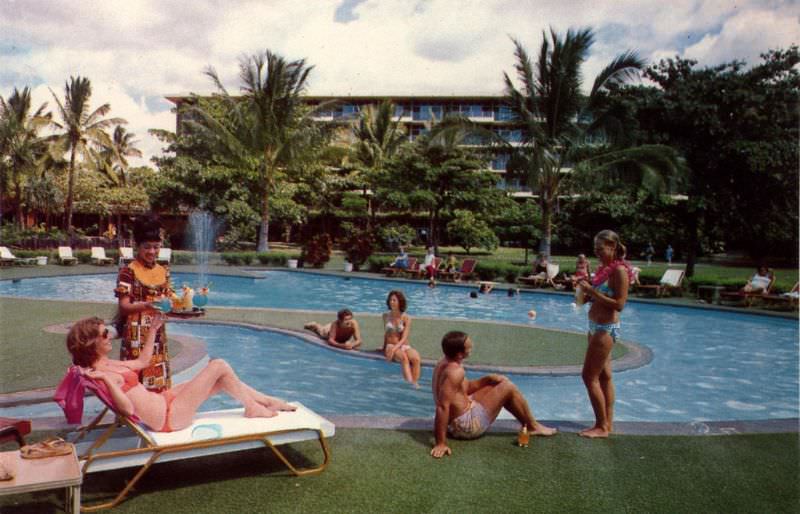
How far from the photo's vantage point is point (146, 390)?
14.0 ft

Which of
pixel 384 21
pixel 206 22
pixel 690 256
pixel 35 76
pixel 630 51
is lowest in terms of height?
pixel 690 256

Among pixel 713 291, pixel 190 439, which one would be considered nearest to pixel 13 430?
pixel 190 439

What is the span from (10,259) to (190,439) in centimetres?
2284

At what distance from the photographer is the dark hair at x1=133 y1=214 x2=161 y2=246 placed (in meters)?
4.54

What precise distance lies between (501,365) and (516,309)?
857 cm

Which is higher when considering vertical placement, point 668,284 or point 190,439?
point 668,284

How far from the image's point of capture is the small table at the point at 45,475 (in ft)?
11.1

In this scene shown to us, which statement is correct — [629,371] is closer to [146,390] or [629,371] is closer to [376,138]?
[146,390]

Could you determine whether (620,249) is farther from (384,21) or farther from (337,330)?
(384,21)

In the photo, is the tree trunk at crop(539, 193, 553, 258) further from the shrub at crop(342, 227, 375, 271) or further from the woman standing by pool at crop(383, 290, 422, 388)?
the woman standing by pool at crop(383, 290, 422, 388)

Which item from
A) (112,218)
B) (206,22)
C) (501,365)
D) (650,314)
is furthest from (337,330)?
(112,218)

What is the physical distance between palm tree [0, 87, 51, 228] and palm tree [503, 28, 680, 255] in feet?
77.6

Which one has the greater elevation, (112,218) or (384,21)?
(384,21)

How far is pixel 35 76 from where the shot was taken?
9.34 m
